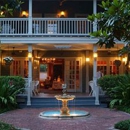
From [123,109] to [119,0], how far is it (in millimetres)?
8699

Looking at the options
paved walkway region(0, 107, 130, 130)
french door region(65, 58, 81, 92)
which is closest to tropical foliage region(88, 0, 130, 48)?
paved walkway region(0, 107, 130, 130)

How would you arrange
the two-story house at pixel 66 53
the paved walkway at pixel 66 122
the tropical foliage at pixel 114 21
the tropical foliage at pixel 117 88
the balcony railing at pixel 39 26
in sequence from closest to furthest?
the tropical foliage at pixel 114 21, the paved walkway at pixel 66 122, the tropical foliage at pixel 117 88, the balcony railing at pixel 39 26, the two-story house at pixel 66 53

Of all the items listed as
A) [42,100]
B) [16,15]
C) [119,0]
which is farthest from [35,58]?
[119,0]

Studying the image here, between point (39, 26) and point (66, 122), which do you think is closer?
point (66, 122)

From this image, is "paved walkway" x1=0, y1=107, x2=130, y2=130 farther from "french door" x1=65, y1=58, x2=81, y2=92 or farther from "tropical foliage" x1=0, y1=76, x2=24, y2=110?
"french door" x1=65, y1=58, x2=81, y2=92

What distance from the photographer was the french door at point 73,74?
19203mm

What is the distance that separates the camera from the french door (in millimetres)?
19203

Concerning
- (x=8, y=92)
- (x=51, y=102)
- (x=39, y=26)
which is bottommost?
(x=51, y=102)

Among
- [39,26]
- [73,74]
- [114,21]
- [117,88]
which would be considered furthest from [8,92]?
[114,21]

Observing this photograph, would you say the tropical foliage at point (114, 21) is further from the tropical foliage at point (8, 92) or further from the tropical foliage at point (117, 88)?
the tropical foliage at point (8, 92)

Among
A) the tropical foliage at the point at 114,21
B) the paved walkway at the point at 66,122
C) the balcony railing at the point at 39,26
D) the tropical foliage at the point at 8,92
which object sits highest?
the balcony railing at the point at 39,26

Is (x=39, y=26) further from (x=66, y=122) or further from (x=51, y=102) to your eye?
(x=66, y=122)

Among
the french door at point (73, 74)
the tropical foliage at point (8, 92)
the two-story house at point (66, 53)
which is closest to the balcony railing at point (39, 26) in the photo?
the two-story house at point (66, 53)

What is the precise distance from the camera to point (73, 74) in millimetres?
19297
